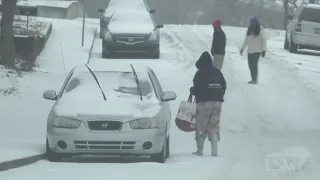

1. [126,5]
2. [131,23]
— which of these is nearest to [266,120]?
[131,23]

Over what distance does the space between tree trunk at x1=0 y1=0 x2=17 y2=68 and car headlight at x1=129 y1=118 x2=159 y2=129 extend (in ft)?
35.8

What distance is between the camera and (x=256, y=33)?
822 inches

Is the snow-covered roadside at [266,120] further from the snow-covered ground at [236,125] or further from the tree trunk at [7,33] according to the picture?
the tree trunk at [7,33]

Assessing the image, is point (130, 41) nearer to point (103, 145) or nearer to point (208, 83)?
point (208, 83)

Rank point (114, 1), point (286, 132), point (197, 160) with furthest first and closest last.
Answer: point (114, 1) → point (286, 132) → point (197, 160)

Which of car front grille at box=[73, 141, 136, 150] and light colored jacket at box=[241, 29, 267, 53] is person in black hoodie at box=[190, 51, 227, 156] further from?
light colored jacket at box=[241, 29, 267, 53]

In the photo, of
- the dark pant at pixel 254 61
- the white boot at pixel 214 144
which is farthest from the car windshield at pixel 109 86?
the dark pant at pixel 254 61

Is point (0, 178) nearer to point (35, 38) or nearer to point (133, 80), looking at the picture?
point (133, 80)

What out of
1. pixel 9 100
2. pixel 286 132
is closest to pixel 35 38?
pixel 9 100

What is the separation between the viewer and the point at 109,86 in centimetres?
1245

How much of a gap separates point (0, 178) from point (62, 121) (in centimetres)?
190

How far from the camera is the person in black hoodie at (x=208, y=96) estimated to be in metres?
12.3

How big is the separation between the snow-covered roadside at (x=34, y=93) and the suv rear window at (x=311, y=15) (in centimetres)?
799

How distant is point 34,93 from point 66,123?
27.1ft
